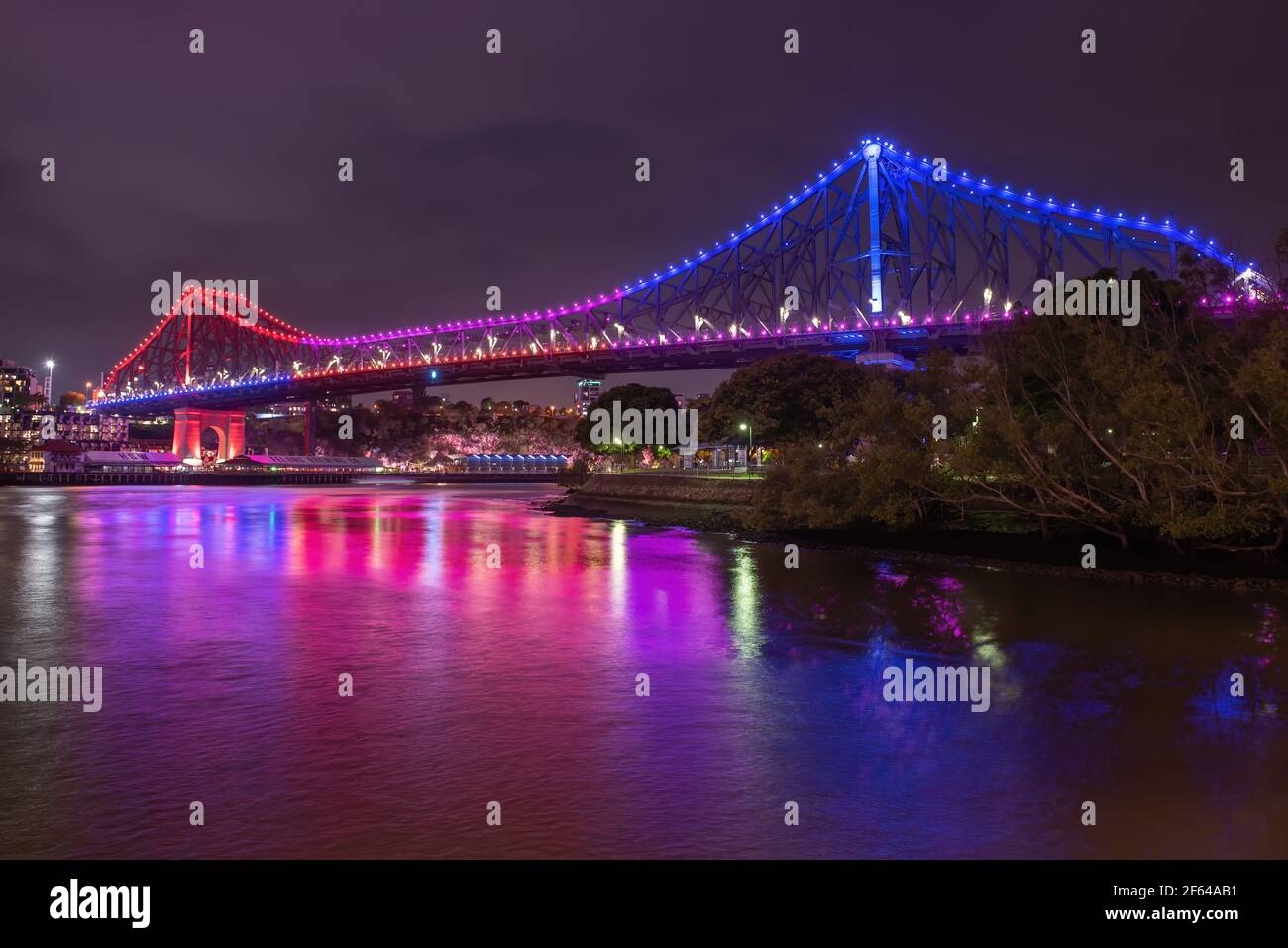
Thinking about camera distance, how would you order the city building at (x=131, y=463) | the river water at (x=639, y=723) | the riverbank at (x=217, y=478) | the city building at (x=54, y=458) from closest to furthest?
the river water at (x=639, y=723), the riverbank at (x=217, y=478), the city building at (x=131, y=463), the city building at (x=54, y=458)

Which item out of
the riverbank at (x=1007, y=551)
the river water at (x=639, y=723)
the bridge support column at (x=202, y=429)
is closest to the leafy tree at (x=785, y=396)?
the riverbank at (x=1007, y=551)

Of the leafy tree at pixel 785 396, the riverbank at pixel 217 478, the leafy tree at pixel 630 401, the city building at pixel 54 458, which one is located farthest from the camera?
the city building at pixel 54 458

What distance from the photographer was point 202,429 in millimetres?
146375

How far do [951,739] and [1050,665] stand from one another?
4.99 m

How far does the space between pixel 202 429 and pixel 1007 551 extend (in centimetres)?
13614

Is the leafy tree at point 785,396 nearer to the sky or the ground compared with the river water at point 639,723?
nearer to the sky

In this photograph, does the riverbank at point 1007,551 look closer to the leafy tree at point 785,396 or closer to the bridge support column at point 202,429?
the leafy tree at point 785,396

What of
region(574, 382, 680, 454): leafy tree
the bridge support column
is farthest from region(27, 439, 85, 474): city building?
region(574, 382, 680, 454): leafy tree

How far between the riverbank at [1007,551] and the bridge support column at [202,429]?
352 ft

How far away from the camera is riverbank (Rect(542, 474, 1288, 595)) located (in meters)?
24.7

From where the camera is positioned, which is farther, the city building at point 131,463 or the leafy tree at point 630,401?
the city building at point 131,463

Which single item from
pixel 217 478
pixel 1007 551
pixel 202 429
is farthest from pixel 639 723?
pixel 202 429

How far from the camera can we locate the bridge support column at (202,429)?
5546 inches
